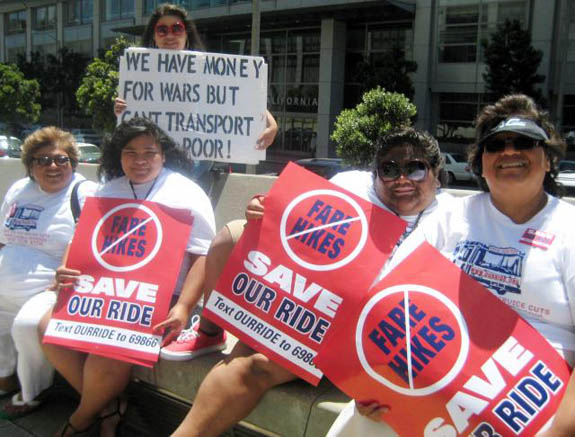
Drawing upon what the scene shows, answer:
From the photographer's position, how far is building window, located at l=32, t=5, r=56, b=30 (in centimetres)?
4616

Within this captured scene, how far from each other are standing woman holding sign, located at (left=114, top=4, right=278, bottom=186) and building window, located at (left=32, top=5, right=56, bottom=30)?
47009 mm

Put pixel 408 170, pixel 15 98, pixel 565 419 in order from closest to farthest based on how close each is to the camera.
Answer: pixel 565 419 → pixel 408 170 → pixel 15 98

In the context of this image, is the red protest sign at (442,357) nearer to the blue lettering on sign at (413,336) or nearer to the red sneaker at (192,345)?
the blue lettering on sign at (413,336)

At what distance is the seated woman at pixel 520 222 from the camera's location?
2.00m

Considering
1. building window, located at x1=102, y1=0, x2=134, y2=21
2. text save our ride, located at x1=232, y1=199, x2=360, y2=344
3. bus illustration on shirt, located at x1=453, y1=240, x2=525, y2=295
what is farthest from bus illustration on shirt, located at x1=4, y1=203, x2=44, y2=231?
building window, located at x1=102, y1=0, x2=134, y2=21

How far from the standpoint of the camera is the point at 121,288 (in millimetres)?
2787

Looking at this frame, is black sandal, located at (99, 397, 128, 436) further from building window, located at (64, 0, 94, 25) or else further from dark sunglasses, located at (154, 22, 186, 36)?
building window, located at (64, 0, 94, 25)

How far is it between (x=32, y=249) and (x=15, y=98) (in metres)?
34.6

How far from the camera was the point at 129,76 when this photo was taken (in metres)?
4.30

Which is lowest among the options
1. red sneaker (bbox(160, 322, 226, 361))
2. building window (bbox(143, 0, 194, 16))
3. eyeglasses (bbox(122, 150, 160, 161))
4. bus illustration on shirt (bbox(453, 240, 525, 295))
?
red sneaker (bbox(160, 322, 226, 361))

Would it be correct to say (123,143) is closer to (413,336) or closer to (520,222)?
(413,336)

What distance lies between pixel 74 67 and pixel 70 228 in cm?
4011

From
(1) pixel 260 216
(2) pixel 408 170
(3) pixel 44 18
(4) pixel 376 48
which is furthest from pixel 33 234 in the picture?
(3) pixel 44 18


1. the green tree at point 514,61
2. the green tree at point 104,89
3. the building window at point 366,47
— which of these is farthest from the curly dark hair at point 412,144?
the building window at point 366,47
